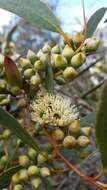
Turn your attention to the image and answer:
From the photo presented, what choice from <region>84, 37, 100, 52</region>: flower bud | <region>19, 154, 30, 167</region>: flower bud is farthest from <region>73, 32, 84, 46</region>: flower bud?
<region>19, 154, 30, 167</region>: flower bud

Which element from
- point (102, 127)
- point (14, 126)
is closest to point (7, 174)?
point (14, 126)

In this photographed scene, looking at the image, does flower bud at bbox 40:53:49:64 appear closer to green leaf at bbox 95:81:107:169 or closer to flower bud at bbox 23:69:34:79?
flower bud at bbox 23:69:34:79

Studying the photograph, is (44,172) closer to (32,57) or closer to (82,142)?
(82,142)

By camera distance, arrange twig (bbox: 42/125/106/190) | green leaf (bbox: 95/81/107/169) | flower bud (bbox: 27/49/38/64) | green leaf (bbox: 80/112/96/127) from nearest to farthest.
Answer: green leaf (bbox: 95/81/107/169)
twig (bbox: 42/125/106/190)
flower bud (bbox: 27/49/38/64)
green leaf (bbox: 80/112/96/127)

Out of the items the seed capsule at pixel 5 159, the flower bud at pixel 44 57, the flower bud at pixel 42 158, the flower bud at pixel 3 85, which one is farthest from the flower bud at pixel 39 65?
the seed capsule at pixel 5 159

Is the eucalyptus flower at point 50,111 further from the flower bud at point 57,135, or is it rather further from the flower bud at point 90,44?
the flower bud at point 90,44

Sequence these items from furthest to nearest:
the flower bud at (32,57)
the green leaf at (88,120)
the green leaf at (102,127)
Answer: the green leaf at (88,120) → the flower bud at (32,57) → the green leaf at (102,127)

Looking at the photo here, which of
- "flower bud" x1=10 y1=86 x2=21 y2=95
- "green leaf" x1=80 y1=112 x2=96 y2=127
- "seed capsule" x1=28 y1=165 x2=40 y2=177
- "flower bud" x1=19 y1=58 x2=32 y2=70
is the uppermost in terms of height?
"flower bud" x1=19 y1=58 x2=32 y2=70
